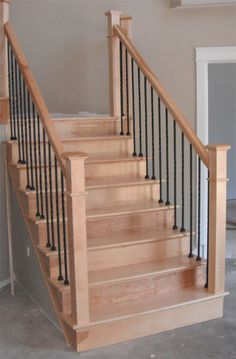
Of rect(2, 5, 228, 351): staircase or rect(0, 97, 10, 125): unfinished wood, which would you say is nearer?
rect(2, 5, 228, 351): staircase

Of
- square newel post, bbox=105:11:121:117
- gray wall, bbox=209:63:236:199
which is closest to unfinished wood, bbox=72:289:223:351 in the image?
square newel post, bbox=105:11:121:117

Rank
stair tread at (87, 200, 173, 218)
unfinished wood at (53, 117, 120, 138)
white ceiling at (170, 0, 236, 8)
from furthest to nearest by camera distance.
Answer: white ceiling at (170, 0, 236, 8), unfinished wood at (53, 117, 120, 138), stair tread at (87, 200, 173, 218)

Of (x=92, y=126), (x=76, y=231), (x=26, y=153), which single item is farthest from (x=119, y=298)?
(x=92, y=126)

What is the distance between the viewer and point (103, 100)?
5.55 meters

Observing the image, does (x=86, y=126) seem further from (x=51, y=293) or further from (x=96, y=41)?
(x=51, y=293)

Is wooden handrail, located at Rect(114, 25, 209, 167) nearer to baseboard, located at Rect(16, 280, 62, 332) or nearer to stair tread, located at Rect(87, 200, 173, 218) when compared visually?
stair tread, located at Rect(87, 200, 173, 218)

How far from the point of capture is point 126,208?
4.11m

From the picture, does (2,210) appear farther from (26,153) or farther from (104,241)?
(104,241)

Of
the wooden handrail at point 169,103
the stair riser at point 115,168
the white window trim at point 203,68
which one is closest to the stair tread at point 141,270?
the wooden handrail at point 169,103

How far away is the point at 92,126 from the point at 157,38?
1323 millimetres

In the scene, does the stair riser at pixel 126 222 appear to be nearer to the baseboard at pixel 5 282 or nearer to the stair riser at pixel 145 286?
the stair riser at pixel 145 286

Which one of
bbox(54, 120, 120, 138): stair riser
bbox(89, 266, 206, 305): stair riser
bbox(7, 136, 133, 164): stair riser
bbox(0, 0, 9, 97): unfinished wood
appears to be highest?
bbox(0, 0, 9, 97): unfinished wood

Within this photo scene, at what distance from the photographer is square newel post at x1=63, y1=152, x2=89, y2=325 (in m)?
3.12

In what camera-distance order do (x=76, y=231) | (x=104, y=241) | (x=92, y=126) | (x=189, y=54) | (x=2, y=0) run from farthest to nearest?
(x=189, y=54), (x=92, y=126), (x=2, y=0), (x=104, y=241), (x=76, y=231)
